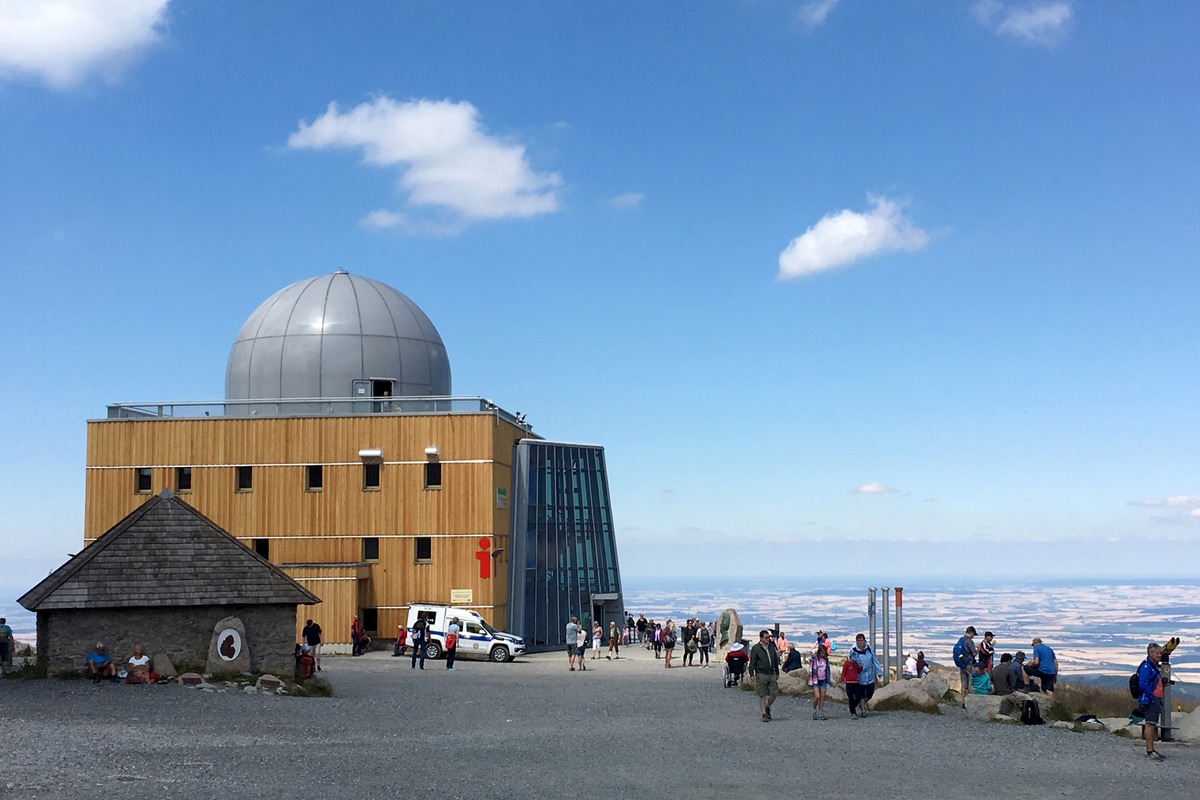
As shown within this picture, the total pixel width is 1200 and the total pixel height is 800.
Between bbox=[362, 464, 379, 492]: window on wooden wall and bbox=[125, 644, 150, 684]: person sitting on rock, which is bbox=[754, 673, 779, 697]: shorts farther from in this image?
bbox=[362, 464, 379, 492]: window on wooden wall

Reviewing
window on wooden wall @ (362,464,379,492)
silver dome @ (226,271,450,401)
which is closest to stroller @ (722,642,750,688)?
window on wooden wall @ (362,464,379,492)

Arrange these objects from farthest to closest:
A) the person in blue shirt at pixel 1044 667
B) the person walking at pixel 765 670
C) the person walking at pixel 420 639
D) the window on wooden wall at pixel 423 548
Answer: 1. the window on wooden wall at pixel 423 548
2. the person walking at pixel 420 639
3. the person in blue shirt at pixel 1044 667
4. the person walking at pixel 765 670

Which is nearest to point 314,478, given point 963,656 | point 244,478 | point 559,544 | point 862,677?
point 244,478

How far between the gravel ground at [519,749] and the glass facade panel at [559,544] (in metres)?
19.0

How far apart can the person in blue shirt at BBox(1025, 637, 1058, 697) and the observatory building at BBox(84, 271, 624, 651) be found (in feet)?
69.0

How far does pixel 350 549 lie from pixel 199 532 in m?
15.9

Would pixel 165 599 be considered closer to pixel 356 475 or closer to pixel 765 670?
pixel 765 670

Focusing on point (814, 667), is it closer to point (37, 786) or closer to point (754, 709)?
point (754, 709)

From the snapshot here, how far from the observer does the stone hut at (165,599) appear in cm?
2484

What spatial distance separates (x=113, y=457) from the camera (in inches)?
1726

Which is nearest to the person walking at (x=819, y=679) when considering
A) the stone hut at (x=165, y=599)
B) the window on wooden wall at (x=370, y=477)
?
the stone hut at (x=165, y=599)

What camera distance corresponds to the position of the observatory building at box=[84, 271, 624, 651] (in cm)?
4219

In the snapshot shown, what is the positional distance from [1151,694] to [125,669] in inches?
716

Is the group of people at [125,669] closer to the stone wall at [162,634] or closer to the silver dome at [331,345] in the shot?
the stone wall at [162,634]
